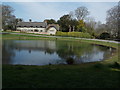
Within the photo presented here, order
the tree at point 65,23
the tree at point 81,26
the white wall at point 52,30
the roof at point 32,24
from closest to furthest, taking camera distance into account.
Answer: the tree at point 81,26 → the tree at point 65,23 → the white wall at point 52,30 → the roof at point 32,24

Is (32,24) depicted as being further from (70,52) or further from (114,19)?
(70,52)

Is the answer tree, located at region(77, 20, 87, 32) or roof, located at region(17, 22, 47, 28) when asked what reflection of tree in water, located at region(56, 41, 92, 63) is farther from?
roof, located at region(17, 22, 47, 28)

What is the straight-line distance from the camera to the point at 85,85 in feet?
15.3

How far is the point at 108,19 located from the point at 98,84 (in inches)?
1618

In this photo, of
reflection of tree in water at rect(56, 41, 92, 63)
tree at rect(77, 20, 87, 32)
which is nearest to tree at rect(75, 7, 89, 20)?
tree at rect(77, 20, 87, 32)

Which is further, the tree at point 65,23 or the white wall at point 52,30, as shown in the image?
the white wall at point 52,30

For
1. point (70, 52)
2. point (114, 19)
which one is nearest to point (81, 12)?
point (114, 19)

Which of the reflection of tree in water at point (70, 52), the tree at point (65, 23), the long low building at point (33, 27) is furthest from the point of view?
the long low building at point (33, 27)

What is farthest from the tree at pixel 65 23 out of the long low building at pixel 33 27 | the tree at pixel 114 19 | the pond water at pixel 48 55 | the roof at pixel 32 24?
the pond water at pixel 48 55

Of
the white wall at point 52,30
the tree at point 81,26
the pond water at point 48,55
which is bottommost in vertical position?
the pond water at point 48,55

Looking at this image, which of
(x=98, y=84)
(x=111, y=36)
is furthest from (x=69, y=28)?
(x=98, y=84)

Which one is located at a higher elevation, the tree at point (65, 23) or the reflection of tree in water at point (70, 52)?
the tree at point (65, 23)

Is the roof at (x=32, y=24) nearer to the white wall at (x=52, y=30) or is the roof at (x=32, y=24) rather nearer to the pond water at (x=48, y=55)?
the white wall at (x=52, y=30)

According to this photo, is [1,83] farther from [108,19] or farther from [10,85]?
[108,19]
